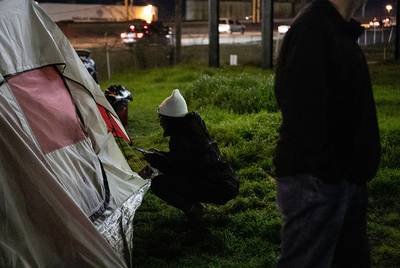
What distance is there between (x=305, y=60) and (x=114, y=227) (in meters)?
2.24

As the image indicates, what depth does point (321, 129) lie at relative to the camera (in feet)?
7.88

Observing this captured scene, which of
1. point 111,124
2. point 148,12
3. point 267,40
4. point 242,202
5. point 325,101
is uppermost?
point 148,12

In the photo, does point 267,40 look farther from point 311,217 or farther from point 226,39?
point 311,217

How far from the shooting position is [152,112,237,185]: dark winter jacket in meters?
4.57

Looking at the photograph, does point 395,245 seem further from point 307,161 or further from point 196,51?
point 196,51

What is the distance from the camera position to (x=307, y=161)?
7.95ft

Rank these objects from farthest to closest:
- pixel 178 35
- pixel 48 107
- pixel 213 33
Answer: pixel 178 35, pixel 213 33, pixel 48 107

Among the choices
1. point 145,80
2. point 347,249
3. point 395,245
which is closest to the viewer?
point 347,249

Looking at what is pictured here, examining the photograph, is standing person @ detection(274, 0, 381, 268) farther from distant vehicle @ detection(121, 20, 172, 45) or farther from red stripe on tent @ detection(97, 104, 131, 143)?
distant vehicle @ detection(121, 20, 172, 45)

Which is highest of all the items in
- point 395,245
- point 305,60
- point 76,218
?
point 305,60

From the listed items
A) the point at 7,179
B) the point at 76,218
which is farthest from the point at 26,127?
the point at 76,218

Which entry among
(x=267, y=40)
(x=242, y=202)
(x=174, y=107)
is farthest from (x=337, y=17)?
(x=267, y=40)

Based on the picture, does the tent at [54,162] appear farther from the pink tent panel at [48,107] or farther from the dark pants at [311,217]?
the dark pants at [311,217]

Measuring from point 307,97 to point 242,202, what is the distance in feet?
10.6
